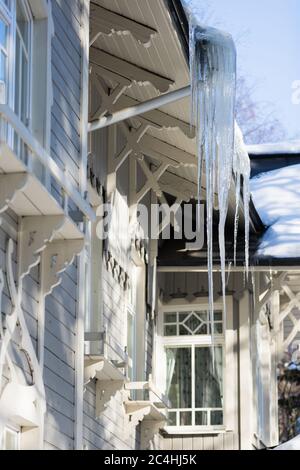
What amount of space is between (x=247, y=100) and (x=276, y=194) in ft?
56.2

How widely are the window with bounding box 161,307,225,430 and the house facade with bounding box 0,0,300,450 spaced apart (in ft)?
0.06

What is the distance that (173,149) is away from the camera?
13.8 m

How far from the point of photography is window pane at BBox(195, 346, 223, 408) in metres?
16.0

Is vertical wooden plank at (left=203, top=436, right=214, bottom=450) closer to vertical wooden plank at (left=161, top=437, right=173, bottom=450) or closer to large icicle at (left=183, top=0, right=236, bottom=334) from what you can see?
vertical wooden plank at (left=161, top=437, right=173, bottom=450)

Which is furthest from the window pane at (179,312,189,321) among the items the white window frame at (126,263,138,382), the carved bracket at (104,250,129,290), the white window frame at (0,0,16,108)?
the white window frame at (0,0,16,108)

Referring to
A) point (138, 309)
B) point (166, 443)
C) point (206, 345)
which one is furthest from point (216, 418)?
point (138, 309)

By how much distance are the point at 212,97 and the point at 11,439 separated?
480 centimetres

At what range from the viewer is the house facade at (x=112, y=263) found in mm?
7638

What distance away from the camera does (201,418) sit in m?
16.0

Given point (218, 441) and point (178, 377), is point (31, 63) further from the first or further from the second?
point (178, 377)

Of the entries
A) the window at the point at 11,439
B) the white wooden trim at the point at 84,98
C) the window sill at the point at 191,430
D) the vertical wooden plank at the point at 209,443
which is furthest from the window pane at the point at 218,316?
the window at the point at 11,439
